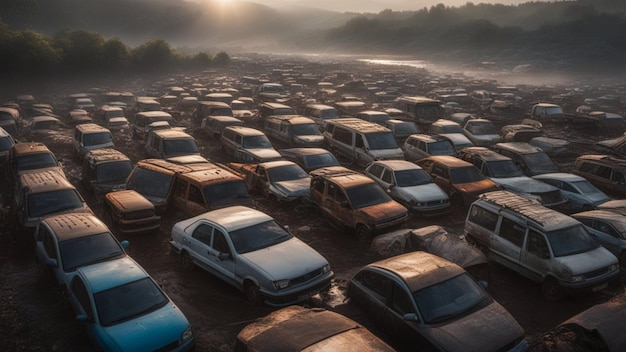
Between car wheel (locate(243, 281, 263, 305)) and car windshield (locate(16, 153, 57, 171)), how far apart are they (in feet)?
36.4

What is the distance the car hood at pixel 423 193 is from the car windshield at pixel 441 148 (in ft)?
15.2

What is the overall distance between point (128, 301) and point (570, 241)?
9405 millimetres

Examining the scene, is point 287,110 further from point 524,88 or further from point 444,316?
point 524,88

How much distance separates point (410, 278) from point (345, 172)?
7251mm

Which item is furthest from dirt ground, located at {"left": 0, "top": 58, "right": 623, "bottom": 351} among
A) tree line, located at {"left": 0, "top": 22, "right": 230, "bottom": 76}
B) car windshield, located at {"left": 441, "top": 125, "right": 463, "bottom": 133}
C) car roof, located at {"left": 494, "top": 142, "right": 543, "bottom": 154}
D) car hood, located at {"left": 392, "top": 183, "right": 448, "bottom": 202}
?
tree line, located at {"left": 0, "top": 22, "right": 230, "bottom": 76}

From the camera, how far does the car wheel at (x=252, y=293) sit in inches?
355

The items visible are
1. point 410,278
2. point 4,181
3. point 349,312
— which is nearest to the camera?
point 410,278

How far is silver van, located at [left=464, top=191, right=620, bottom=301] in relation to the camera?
31.1 ft

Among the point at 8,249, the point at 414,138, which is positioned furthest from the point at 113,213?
the point at 414,138

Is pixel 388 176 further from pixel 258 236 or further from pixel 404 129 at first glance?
pixel 404 129

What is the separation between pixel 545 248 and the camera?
9859mm

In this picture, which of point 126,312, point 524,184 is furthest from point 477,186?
point 126,312

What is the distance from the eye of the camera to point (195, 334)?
848 centimetres

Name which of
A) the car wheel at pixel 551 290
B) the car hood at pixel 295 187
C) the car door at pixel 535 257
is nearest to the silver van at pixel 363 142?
the car hood at pixel 295 187
